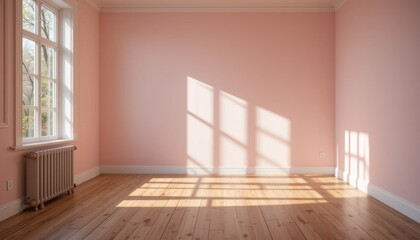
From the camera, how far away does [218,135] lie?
6434mm

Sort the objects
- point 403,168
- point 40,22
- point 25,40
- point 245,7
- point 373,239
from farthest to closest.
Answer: point 245,7, point 40,22, point 25,40, point 403,168, point 373,239

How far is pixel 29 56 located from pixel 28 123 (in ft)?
2.89

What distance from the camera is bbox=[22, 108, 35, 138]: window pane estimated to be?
4305mm

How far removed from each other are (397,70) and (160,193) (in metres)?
3.51

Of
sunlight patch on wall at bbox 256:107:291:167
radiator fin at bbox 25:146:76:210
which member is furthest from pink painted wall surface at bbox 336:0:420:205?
radiator fin at bbox 25:146:76:210

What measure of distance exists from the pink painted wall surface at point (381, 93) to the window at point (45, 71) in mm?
4464

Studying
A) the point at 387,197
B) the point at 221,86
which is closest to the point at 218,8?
the point at 221,86

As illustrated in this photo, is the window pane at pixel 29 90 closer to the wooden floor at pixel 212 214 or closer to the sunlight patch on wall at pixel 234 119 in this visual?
the wooden floor at pixel 212 214

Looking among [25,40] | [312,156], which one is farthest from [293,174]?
[25,40]

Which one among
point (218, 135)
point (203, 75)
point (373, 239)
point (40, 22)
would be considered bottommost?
point (373, 239)

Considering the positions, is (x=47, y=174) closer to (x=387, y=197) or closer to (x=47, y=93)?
(x=47, y=93)

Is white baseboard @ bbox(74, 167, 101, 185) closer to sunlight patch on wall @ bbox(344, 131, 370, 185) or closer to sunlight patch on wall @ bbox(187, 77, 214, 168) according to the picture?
sunlight patch on wall @ bbox(187, 77, 214, 168)

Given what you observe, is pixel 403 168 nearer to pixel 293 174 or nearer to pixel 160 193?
pixel 293 174

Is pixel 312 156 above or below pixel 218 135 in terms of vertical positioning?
below
